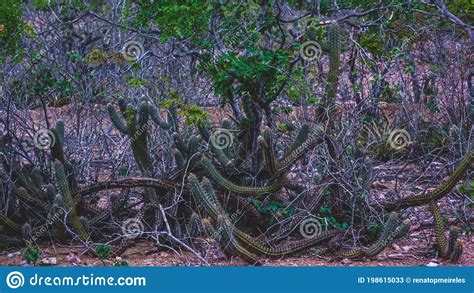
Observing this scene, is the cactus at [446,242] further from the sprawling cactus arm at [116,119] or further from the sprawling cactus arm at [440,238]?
the sprawling cactus arm at [116,119]

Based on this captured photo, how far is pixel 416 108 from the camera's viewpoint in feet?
29.7

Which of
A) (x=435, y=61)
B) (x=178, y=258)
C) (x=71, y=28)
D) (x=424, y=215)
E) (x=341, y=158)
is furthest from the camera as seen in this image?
(x=71, y=28)

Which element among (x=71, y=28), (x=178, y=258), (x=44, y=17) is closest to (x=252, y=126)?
(x=178, y=258)

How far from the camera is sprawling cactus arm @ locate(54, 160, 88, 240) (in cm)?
627

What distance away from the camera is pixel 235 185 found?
653cm

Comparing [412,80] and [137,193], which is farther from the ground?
[412,80]

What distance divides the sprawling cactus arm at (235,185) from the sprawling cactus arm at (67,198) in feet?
3.47

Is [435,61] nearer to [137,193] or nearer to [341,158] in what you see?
[341,158]

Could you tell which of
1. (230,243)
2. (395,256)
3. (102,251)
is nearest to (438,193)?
(395,256)

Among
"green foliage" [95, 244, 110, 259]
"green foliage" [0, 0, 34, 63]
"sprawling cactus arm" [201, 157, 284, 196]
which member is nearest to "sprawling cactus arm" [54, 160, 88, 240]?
"green foliage" [95, 244, 110, 259]

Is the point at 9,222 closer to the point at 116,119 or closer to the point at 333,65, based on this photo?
the point at 116,119

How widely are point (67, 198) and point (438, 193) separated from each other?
2.84m

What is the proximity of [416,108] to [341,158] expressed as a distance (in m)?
2.60

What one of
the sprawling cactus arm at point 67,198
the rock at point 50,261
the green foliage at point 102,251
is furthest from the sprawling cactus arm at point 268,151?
the rock at point 50,261
